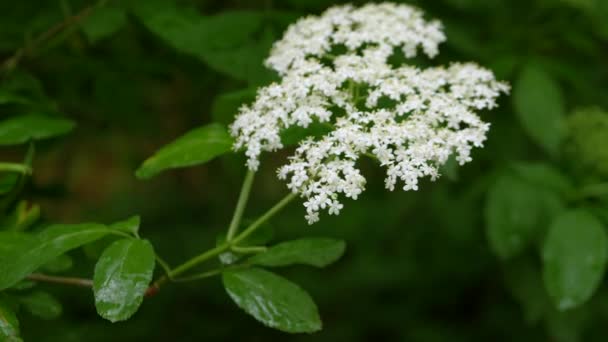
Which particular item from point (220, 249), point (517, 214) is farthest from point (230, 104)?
point (517, 214)

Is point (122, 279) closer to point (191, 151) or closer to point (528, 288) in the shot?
point (191, 151)

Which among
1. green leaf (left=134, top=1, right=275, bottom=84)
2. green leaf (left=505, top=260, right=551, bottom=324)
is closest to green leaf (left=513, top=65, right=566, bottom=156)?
green leaf (left=505, top=260, right=551, bottom=324)

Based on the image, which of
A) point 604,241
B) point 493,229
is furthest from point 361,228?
point 604,241

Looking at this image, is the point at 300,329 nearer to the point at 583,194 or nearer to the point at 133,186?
the point at 583,194

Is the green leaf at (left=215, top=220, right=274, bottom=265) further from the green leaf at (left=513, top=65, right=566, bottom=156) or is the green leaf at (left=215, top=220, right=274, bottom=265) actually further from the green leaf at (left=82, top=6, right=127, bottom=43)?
the green leaf at (left=513, top=65, right=566, bottom=156)

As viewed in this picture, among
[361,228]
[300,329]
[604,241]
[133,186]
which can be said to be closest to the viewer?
[300,329]

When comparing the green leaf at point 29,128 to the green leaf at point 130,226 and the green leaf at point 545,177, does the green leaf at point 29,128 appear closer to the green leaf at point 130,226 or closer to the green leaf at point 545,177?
the green leaf at point 130,226
